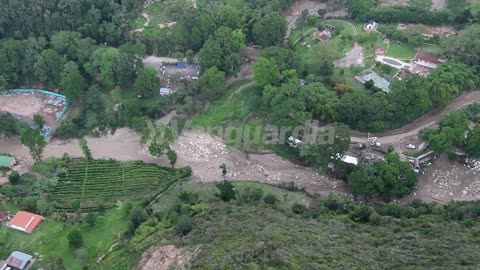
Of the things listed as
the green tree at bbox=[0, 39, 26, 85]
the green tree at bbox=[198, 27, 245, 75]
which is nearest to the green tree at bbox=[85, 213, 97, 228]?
the green tree at bbox=[198, 27, 245, 75]

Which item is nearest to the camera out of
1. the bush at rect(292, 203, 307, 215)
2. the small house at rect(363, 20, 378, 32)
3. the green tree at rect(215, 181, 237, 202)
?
the bush at rect(292, 203, 307, 215)

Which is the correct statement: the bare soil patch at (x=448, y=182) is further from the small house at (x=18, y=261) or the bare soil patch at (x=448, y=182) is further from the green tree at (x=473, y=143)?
the small house at (x=18, y=261)

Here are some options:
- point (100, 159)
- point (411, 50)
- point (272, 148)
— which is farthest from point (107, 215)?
point (411, 50)

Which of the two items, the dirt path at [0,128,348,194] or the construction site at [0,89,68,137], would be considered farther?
the construction site at [0,89,68,137]

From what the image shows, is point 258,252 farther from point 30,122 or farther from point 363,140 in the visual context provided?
point 30,122

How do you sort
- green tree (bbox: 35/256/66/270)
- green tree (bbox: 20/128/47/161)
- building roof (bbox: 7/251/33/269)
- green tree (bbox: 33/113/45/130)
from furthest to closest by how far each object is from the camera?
1. green tree (bbox: 33/113/45/130)
2. green tree (bbox: 20/128/47/161)
3. building roof (bbox: 7/251/33/269)
4. green tree (bbox: 35/256/66/270)

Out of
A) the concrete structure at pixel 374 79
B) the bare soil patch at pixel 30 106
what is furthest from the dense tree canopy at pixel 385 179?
the bare soil patch at pixel 30 106

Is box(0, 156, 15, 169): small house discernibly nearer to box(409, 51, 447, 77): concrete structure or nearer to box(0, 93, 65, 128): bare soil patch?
box(0, 93, 65, 128): bare soil patch
